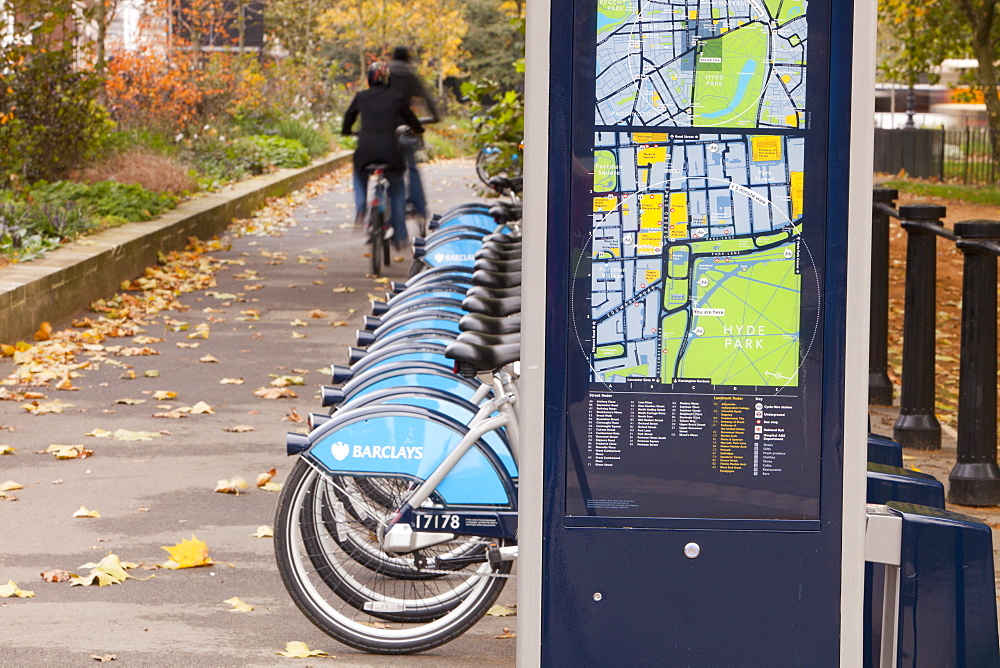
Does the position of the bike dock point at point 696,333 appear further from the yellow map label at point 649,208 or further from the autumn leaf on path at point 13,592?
the autumn leaf on path at point 13,592

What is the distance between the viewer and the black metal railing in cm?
630

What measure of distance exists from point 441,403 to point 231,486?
2205 mm

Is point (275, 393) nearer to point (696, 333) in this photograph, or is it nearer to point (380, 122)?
point (696, 333)

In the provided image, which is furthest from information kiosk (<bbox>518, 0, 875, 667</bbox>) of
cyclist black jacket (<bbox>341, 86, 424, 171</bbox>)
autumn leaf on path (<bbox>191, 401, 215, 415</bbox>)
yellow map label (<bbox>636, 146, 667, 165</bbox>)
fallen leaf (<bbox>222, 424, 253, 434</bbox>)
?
cyclist black jacket (<bbox>341, 86, 424, 171</bbox>)

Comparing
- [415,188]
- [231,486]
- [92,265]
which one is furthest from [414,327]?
[415,188]

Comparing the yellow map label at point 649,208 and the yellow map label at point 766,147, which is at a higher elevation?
the yellow map label at point 766,147

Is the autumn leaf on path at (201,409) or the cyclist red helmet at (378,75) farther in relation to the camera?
the cyclist red helmet at (378,75)

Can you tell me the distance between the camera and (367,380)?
5129mm

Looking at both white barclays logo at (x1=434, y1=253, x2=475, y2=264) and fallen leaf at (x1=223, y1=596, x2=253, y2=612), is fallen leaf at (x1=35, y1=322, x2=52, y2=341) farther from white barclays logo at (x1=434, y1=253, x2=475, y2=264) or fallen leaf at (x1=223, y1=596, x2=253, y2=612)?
fallen leaf at (x1=223, y1=596, x2=253, y2=612)

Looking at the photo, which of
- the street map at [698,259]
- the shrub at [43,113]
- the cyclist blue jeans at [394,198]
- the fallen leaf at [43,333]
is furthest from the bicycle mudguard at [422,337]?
the shrub at [43,113]

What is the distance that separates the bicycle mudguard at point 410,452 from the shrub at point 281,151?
2072 centimetres

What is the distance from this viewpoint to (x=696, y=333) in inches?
127

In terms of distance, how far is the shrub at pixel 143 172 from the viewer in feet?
51.9

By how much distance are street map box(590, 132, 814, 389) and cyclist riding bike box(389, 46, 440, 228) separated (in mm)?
11128
